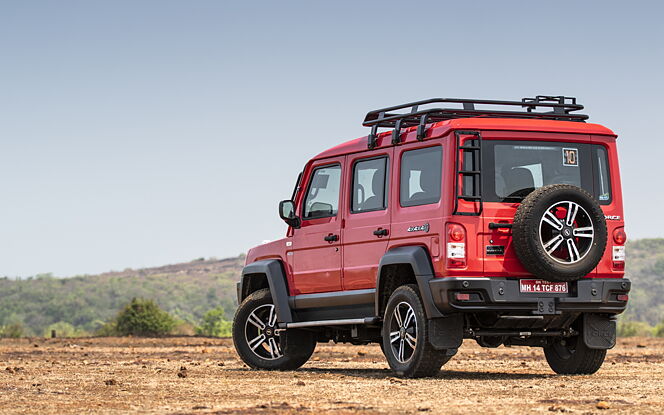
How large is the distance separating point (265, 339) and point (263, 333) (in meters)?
0.09

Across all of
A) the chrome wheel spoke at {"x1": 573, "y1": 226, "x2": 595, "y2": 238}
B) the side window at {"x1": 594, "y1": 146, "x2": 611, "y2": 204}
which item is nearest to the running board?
the chrome wheel spoke at {"x1": 573, "y1": 226, "x2": 595, "y2": 238}

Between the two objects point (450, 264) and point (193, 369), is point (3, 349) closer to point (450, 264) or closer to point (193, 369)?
point (193, 369)

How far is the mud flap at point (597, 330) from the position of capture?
45.5 feet

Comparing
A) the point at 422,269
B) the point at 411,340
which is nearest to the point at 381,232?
the point at 422,269

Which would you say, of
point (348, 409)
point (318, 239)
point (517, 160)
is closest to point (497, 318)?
point (517, 160)

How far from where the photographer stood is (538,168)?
44.0 ft

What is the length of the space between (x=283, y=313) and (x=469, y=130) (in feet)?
12.7

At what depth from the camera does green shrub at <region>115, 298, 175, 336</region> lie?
40031 millimetres

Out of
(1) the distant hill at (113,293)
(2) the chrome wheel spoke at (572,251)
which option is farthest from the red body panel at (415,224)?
(1) the distant hill at (113,293)

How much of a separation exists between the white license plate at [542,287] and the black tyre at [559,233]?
0.21m

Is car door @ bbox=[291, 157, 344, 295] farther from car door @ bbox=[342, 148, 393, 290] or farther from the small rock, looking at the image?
the small rock

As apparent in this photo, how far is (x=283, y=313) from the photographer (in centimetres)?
1572

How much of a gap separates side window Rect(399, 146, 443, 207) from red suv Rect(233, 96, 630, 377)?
0.02m

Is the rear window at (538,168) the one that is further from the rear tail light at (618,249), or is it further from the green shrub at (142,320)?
the green shrub at (142,320)
